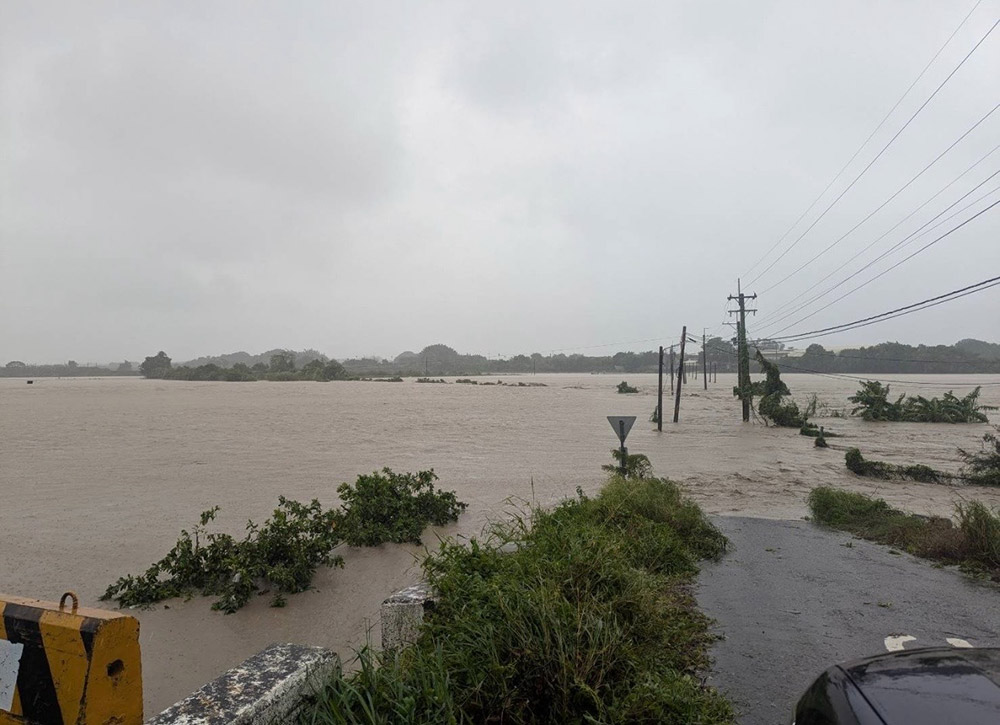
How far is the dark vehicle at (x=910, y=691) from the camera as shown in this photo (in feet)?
6.89

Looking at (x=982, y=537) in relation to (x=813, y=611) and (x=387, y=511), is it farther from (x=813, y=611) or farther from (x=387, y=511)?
(x=387, y=511)

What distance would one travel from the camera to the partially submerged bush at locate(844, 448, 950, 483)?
13.3 m

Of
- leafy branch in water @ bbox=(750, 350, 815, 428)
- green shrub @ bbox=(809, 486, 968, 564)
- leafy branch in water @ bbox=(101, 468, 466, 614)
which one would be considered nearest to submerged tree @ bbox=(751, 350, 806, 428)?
leafy branch in water @ bbox=(750, 350, 815, 428)

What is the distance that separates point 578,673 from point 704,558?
4485 mm

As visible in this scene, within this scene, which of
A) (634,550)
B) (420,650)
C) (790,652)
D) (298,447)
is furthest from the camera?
(298,447)

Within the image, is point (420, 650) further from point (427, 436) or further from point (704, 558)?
point (427, 436)

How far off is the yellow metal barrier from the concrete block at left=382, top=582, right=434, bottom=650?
1675 millimetres

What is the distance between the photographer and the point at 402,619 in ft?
12.3

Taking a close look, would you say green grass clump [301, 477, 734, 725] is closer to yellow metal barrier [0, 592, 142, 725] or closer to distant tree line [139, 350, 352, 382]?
yellow metal barrier [0, 592, 142, 725]

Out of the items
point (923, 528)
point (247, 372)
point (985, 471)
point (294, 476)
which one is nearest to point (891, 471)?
point (985, 471)

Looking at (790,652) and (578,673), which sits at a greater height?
(578,673)

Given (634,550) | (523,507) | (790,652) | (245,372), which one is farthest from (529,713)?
(245,372)

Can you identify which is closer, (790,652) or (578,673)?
(578,673)

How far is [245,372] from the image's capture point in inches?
2943
